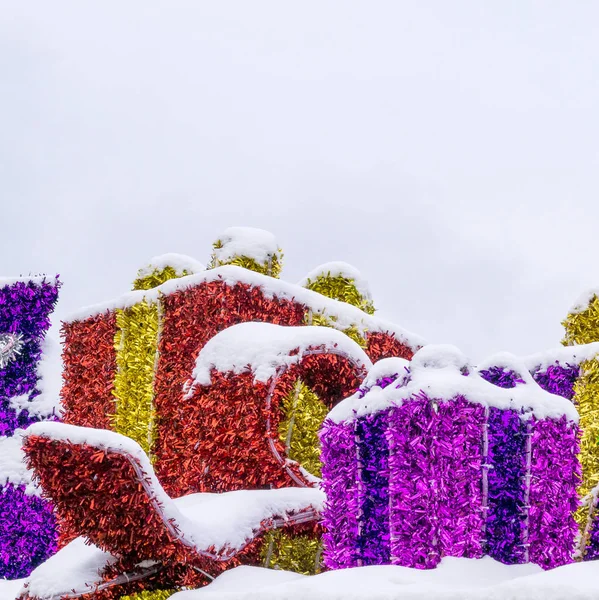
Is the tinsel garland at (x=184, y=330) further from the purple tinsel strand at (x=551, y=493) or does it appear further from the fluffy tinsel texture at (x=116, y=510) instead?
the purple tinsel strand at (x=551, y=493)

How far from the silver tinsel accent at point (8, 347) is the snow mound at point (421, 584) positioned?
26.9 ft

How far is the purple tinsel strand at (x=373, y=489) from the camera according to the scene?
7035 millimetres

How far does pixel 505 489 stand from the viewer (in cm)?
711

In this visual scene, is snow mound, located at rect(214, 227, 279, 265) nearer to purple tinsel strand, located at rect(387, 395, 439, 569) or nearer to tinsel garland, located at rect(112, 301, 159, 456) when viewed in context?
tinsel garland, located at rect(112, 301, 159, 456)

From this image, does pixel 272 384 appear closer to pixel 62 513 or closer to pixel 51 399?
pixel 62 513

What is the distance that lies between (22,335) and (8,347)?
31 cm

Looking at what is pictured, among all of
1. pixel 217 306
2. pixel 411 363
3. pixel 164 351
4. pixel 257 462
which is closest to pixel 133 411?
pixel 164 351

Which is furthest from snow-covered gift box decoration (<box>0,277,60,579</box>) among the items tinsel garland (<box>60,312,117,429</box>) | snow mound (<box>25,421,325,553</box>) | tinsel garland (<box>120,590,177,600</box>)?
tinsel garland (<box>120,590,177,600</box>)

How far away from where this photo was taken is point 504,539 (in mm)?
7082

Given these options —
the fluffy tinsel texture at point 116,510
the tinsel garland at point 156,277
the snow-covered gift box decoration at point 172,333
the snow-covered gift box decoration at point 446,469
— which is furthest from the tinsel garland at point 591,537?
the tinsel garland at point 156,277

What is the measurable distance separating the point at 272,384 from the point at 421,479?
7.96ft

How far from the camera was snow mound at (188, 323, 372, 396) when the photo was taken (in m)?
8.74

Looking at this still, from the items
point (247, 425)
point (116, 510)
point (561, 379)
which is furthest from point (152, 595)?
point (561, 379)

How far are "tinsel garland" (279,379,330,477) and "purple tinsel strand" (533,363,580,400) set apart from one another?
2.58 metres
